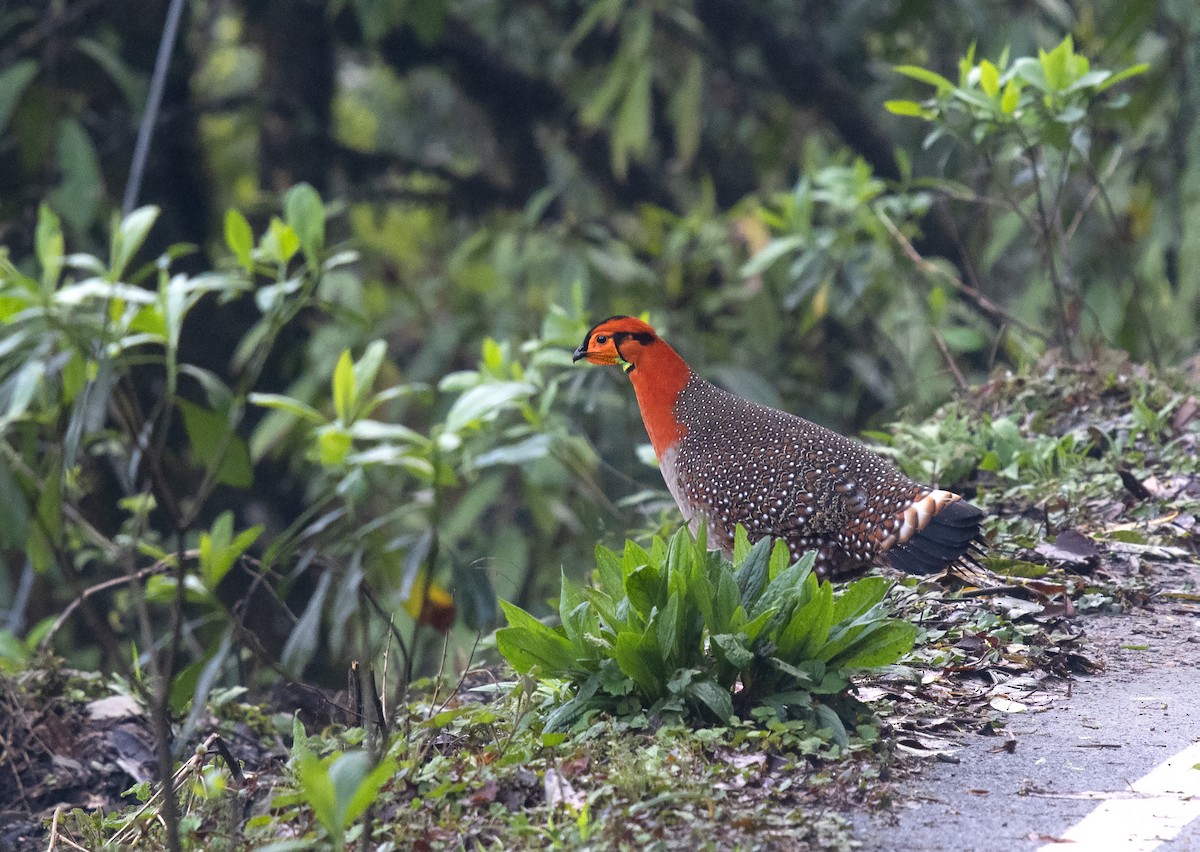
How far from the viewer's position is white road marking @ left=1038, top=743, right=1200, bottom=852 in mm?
2439

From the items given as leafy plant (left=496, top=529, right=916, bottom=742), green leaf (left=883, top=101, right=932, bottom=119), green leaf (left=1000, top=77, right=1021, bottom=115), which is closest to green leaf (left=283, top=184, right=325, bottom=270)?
leafy plant (left=496, top=529, right=916, bottom=742)

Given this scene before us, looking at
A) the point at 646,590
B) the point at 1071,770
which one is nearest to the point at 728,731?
the point at 646,590

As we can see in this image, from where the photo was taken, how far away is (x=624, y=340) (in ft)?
13.9

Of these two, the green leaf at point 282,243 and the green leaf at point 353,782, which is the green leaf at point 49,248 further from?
the green leaf at point 353,782

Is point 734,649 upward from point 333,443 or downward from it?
downward

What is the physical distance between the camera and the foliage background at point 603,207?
6465mm

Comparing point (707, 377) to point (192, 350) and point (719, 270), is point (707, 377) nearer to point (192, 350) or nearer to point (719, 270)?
point (719, 270)

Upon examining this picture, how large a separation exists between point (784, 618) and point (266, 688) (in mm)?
3296

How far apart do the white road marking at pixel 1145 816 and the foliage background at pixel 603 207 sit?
2.58 meters

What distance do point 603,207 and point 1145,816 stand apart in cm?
836

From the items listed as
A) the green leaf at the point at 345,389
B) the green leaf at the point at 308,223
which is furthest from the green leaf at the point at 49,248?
the green leaf at the point at 345,389

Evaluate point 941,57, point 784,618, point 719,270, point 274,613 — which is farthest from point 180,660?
point 941,57

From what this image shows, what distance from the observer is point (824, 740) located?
2762mm

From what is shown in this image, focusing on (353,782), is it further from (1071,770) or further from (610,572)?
(1071,770)
